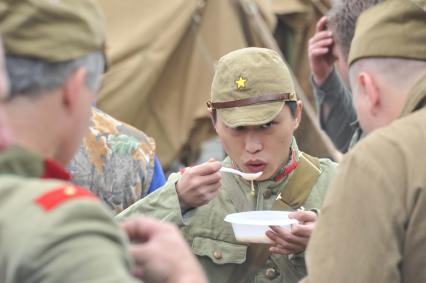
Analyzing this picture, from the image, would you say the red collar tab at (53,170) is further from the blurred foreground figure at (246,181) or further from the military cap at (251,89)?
the military cap at (251,89)

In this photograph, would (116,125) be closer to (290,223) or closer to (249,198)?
(249,198)

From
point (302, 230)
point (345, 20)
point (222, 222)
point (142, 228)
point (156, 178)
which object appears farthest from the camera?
point (156, 178)

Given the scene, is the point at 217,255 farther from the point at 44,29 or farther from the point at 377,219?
the point at 44,29

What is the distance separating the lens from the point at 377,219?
2.82 meters

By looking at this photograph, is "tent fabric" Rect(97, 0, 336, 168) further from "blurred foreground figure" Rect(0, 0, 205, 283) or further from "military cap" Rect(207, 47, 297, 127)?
"blurred foreground figure" Rect(0, 0, 205, 283)

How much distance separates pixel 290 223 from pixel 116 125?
4.11 feet

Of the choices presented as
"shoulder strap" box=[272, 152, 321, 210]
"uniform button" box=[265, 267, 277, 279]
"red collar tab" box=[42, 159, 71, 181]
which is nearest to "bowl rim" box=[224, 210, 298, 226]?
"shoulder strap" box=[272, 152, 321, 210]

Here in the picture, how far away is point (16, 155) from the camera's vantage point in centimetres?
226

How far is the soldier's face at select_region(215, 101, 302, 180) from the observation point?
4.09 metres

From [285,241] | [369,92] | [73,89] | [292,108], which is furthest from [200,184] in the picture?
[73,89]

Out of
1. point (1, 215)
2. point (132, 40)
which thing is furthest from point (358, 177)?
point (132, 40)

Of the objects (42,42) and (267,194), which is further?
(267,194)

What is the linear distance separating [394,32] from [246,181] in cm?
121

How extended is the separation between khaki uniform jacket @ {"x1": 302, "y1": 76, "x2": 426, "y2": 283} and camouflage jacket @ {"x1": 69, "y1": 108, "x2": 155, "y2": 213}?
1763mm
